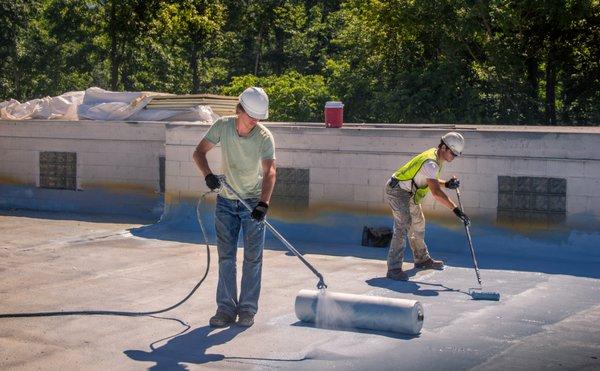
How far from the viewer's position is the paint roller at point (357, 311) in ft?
25.7

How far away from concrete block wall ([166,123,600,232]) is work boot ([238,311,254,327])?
534cm

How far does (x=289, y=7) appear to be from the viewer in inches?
1529

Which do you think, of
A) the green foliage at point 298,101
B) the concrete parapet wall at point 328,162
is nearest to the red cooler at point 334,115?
the concrete parapet wall at point 328,162

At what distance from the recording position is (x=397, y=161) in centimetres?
1323

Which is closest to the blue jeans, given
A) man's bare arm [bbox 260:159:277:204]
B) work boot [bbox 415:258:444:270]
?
man's bare arm [bbox 260:159:277:204]

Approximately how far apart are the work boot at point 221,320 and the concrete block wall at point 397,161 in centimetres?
544

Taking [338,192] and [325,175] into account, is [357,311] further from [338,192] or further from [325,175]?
[325,175]

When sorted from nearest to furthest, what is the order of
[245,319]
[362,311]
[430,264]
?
[362,311], [245,319], [430,264]

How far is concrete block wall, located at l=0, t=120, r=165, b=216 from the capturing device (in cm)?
1667

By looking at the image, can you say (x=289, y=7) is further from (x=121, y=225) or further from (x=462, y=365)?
(x=462, y=365)

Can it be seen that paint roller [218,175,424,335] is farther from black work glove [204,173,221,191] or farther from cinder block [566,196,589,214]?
cinder block [566,196,589,214]

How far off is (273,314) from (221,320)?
2.40 feet

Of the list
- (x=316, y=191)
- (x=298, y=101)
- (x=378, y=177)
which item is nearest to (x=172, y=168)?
(x=316, y=191)

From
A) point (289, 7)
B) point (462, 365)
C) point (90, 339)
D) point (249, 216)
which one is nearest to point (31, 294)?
point (90, 339)
